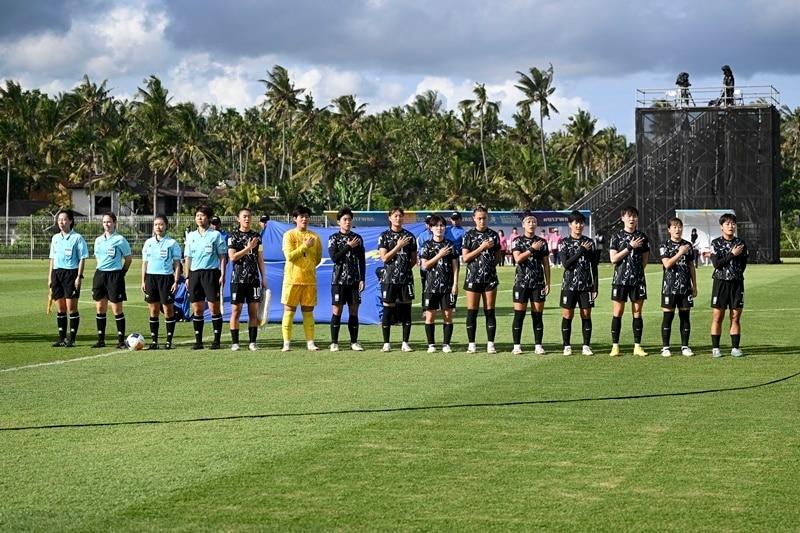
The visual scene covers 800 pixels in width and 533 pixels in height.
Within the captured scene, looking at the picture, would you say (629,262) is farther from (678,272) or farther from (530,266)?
(530,266)

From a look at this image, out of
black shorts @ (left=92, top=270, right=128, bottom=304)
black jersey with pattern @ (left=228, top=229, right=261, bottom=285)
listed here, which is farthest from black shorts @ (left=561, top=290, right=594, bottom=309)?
black shorts @ (left=92, top=270, right=128, bottom=304)

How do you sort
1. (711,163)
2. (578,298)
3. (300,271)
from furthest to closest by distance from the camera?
(711,163), (300,271), (578,298)

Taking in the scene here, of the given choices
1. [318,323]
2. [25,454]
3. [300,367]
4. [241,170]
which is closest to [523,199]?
[241,170]

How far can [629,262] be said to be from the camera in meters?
15.9

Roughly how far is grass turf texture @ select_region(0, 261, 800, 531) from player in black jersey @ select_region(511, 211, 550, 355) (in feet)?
2.11

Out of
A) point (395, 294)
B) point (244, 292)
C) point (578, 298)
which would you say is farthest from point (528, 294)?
point (244, 292)

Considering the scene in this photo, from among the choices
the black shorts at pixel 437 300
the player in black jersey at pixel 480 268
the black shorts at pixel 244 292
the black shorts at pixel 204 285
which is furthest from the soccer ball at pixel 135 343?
the player in black jersey at pixel 480 268

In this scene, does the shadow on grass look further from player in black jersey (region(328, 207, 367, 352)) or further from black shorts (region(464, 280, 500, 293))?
player in black jersey (region(328, 207, 367, 352))

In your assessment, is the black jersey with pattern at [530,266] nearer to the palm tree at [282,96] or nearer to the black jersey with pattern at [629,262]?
the black jersey with pattern at [629,262]

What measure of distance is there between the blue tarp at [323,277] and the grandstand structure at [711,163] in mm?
40638

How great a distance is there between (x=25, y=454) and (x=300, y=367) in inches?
230

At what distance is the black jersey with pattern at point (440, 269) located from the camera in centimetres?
1644

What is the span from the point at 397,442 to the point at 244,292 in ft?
26.0

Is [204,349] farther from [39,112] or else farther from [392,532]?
[39,112]
